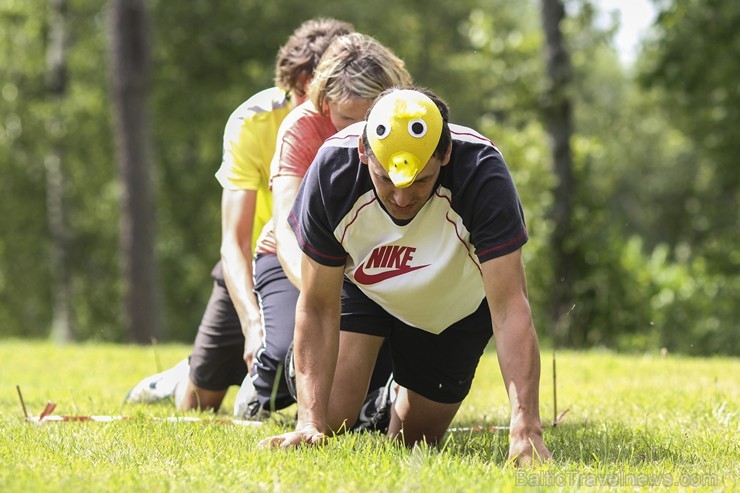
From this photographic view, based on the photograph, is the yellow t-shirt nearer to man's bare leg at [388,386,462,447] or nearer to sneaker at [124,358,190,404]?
sneaker at [124,358,190,404]

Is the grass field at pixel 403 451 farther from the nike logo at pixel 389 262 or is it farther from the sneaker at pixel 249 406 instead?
the nike logo at pixel 389 262

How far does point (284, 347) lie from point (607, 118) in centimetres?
3819

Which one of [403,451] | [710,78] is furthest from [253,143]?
[710,78]

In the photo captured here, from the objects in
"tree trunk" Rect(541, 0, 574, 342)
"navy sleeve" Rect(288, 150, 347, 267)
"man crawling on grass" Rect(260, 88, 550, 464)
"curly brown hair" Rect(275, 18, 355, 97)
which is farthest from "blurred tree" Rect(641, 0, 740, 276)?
"navy sleeve" Rect(288, 150, 347, 267)

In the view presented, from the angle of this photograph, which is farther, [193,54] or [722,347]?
[193,54]

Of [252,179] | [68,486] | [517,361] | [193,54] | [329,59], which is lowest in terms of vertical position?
[68,486]

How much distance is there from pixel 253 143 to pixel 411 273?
1.79 meters

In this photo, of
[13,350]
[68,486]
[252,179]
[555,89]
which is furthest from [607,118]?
[68,486]

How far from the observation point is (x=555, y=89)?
13.7 m

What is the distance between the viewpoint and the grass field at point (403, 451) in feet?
10.7

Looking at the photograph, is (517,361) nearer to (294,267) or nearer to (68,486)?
(294,267)

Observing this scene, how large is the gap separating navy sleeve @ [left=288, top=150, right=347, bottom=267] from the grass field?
76 centimetres

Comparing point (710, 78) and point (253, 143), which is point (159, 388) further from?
point (710, 78)

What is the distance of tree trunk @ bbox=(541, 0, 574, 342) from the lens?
44.4ft
